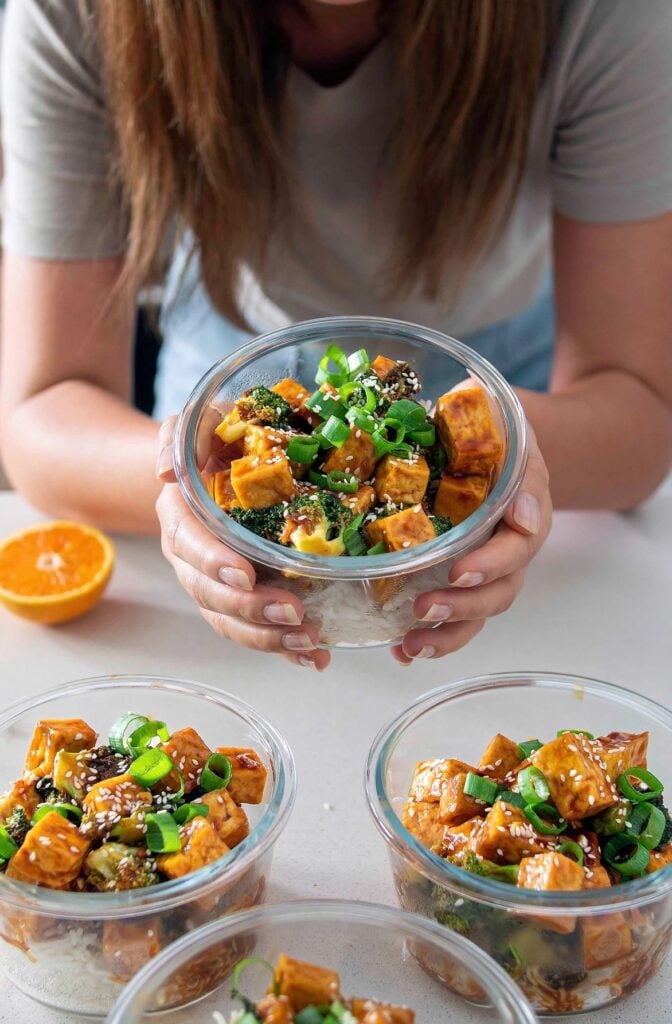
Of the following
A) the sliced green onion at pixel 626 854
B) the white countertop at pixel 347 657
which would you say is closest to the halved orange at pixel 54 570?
the white countertop at pixel 347 657

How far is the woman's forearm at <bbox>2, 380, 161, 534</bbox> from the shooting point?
1668 millimetres

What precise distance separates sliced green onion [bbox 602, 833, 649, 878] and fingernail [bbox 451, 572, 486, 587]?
29cm

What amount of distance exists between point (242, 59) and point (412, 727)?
1.03 meters

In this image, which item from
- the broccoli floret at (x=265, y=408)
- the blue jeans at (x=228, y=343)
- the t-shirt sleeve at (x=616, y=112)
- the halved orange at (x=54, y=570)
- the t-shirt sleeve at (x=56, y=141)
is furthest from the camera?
the blue jeans at (x=228, y=343)

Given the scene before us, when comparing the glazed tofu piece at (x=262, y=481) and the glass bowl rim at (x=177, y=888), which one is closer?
the glass bowl rim at (x=177, y=888)

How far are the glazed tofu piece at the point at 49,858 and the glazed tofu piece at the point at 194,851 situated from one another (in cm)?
8

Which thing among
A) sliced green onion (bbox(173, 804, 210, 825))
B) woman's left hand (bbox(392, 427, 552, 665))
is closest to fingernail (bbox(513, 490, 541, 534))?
woman's left hand (bbox(392, 427, 552, 665))

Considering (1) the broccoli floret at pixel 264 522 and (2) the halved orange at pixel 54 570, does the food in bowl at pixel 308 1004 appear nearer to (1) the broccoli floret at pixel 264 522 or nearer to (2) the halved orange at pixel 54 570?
(1) the broccoli floret at pixel 264 522

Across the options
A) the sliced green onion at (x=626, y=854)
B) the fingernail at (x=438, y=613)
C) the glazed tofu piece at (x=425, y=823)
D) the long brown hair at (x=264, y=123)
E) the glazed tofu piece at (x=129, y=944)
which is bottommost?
the glazed tofu piece at (x=129, y=944)

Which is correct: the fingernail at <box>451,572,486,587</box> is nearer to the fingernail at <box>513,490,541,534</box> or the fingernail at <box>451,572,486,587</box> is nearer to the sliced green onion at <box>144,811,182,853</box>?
the fingernail at <box>513,490,541,534</box>

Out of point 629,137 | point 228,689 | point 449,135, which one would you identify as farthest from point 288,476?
point 629,137

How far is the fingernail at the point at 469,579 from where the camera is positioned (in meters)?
1.12

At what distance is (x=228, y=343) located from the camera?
2188 mm

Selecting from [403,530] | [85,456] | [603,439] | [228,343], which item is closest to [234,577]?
[403,530]
